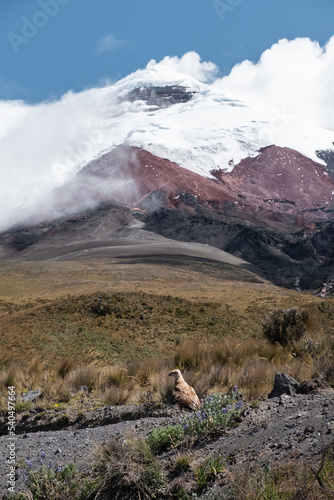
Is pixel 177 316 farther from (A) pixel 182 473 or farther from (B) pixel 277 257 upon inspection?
(B) pixel 277 257

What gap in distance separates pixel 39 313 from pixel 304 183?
190221 millimetres

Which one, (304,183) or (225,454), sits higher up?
(304,183)

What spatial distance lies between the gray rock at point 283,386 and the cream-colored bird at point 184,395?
983 millimetres

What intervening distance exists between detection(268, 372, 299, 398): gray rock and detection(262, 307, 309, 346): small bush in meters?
5.55

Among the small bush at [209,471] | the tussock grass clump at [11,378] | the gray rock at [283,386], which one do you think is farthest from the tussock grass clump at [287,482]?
the tussock grass clump at [11,378]

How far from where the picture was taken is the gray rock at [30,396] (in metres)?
7.26

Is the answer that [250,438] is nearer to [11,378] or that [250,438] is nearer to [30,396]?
[30,396]

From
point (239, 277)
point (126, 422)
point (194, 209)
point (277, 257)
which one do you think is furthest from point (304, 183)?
point (126, 422)

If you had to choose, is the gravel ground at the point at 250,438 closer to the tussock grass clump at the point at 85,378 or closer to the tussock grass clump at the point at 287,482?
the tussock grass clump at the point at 287,482

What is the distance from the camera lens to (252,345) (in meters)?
8.88

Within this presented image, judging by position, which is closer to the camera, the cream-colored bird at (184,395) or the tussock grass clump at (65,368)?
the cream-colored bird at (184,395)

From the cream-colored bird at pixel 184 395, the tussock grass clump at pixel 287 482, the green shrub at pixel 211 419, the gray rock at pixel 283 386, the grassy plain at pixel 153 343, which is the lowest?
the grassy plain at pixel 153 343

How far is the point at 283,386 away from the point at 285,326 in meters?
6.51

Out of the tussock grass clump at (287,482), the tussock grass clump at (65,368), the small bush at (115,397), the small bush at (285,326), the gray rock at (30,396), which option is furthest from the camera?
the small bush at (285,326)
